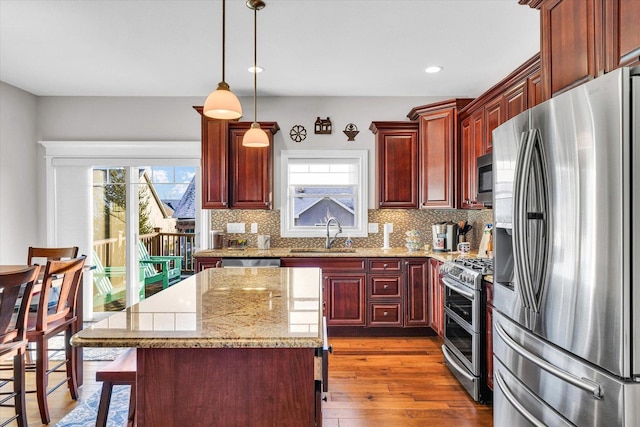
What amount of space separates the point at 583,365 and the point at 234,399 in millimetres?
1221

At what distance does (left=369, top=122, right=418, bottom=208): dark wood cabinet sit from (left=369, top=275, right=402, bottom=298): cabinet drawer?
85 centimetres

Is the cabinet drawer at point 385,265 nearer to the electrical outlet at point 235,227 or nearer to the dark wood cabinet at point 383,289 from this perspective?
the dark wood cabinet at point 383,289

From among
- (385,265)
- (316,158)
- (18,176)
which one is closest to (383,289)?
(385,265)

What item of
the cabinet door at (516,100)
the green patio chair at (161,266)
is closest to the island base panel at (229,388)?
the cabinet door at (516,100)

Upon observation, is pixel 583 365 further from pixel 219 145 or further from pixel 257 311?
pixel 219 145

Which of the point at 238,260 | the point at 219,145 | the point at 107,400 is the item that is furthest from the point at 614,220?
the point at 219,145

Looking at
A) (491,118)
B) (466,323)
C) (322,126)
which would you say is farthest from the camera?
(322,126)

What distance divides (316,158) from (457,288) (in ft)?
7.75

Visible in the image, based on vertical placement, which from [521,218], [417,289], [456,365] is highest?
[521,218]

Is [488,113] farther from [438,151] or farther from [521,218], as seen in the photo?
[521,218]

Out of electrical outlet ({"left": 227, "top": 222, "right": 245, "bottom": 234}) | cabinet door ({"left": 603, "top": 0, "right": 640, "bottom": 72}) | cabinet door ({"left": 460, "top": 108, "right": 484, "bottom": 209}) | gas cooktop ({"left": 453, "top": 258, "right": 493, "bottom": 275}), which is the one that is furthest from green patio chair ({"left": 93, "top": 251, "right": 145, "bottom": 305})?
cabinet door ({"left": 603, "top": 0, "right": 640, "bottom": 72})

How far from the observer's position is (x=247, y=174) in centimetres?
440

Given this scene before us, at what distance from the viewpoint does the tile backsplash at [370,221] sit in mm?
4707

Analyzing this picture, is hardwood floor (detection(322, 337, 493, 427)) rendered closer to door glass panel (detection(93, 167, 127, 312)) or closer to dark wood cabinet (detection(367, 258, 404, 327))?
dark wood cabinet (detection(367, 258, 404, 327))
